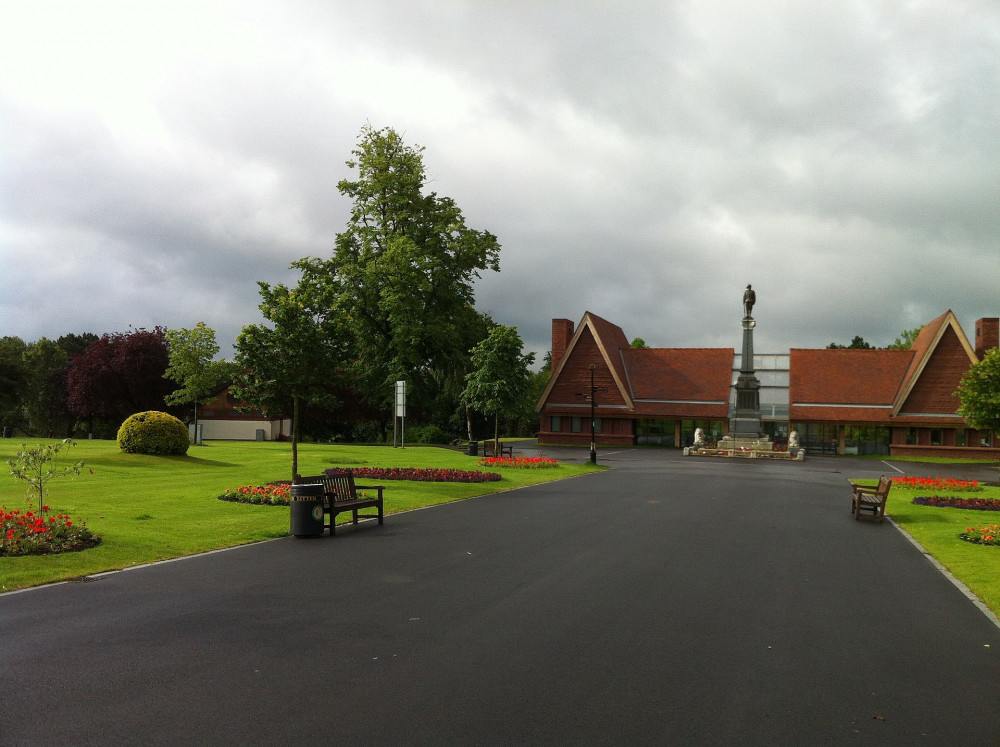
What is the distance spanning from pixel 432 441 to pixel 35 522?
41.3 meters

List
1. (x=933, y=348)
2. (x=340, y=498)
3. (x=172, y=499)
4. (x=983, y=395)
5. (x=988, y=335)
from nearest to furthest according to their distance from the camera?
(x=340, y=498) → (x=172, y=499) → (x=983, y=395) → (x=933, y=348) → (x=988, y=335)

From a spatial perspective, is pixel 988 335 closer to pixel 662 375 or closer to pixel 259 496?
pixel 662 375

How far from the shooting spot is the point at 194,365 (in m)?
52.0

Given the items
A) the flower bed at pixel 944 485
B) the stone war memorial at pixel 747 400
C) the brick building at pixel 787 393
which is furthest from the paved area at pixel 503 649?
the brick building at pixel 787 393

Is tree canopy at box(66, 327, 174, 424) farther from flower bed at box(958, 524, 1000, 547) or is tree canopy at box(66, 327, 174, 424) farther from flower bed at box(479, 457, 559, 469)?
flower bed at box(958, 524, 1000, 547)

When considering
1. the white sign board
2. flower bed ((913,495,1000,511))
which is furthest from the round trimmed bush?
flower bed ((913,495,1000,511))

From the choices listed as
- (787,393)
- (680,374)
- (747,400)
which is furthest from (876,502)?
(680,374)

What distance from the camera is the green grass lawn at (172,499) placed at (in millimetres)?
10352

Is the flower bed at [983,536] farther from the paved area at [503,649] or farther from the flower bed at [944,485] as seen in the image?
the flower bed at [944,485]

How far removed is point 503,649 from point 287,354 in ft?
47.3

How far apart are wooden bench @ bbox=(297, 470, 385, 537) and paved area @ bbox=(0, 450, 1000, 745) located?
99 centimetres

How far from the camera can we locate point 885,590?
31.2ft

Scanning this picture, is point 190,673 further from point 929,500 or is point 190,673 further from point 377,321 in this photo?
point 377,321

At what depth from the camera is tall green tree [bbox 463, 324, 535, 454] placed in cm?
3588
